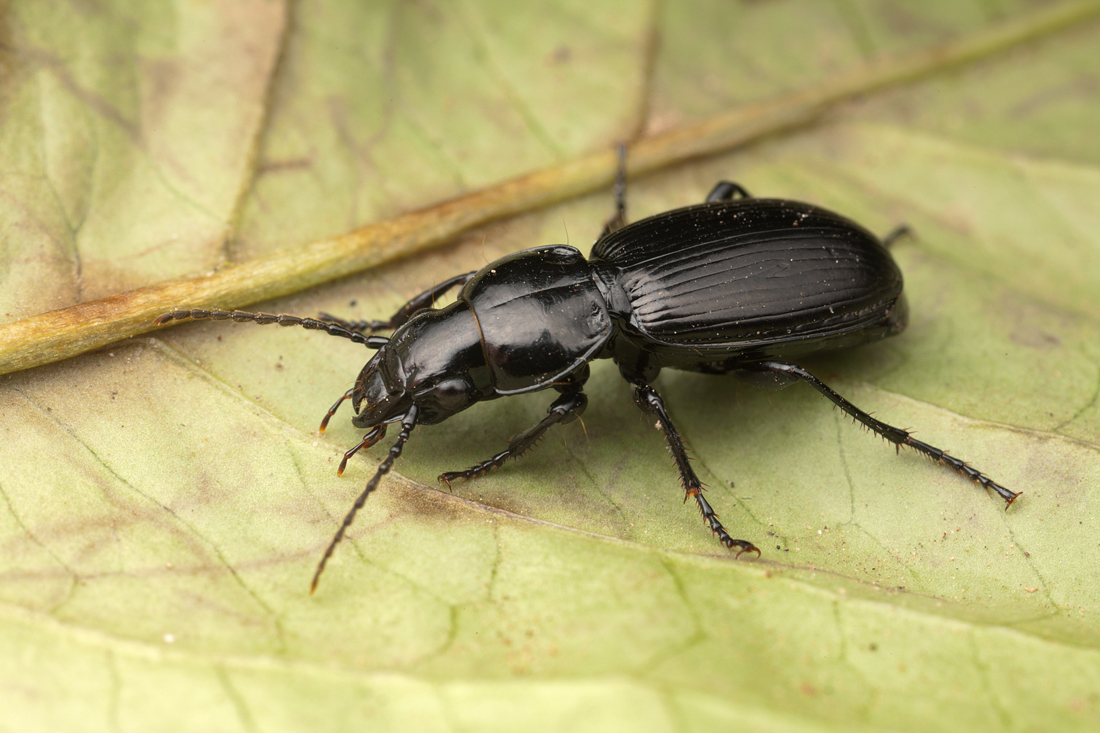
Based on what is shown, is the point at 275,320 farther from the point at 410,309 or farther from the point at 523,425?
the point at 523,425

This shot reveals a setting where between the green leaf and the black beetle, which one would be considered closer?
the green leaf

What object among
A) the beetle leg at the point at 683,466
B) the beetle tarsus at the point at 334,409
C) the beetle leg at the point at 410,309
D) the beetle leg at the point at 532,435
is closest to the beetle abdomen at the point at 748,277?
the beetle leg at the point at 683,466

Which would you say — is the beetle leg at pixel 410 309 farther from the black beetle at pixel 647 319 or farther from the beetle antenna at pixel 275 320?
the beetle antenna at pixel 275 320

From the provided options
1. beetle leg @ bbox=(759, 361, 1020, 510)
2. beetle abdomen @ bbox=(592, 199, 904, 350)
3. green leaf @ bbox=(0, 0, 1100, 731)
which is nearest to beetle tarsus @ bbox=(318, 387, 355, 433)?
green leaf @ bbox=(0, 0, 1100, 731)

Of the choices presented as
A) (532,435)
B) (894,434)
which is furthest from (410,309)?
(894,434)

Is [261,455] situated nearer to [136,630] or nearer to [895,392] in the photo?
[136,630]

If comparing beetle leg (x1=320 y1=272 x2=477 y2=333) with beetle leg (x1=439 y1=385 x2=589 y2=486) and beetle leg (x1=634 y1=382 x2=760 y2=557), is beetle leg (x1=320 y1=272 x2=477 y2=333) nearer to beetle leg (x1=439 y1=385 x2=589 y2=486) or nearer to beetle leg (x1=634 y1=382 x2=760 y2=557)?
beetle leg (x1=439 y1=385 x2=589 y2=486)

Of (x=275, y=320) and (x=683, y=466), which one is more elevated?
(x=275, y=320)

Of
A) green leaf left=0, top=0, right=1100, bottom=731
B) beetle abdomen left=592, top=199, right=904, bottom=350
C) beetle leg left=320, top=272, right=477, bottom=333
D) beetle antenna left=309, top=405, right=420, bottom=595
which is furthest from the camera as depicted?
beetle leg left=320, top=272, right=477, bottom=333
